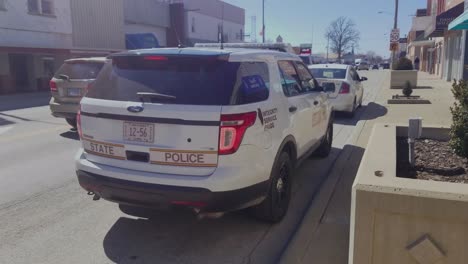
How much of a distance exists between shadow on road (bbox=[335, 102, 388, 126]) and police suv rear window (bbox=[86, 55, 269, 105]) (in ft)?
25.0

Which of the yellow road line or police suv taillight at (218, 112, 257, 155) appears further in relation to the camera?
the yellow road line

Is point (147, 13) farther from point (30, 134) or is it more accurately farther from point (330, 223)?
point (330, 223)

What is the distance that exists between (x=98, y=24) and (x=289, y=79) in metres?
28.7

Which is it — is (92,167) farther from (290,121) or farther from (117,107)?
(290,121)

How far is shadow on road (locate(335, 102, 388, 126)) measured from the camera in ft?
37.0

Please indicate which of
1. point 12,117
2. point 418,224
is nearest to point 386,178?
point 418,224

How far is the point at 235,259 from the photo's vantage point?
3736 mm

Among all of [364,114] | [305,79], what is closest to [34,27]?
[364,114]

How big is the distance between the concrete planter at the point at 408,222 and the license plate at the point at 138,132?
70.3 inches

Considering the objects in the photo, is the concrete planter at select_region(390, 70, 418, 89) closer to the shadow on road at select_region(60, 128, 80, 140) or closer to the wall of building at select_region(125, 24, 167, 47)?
the shadow on road at select_region(60, 128, 80, 140)

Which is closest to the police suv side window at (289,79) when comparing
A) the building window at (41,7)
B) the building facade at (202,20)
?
the building window at (41,7)

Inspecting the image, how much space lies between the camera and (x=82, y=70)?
374 inches

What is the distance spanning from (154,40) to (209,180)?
36.5 m

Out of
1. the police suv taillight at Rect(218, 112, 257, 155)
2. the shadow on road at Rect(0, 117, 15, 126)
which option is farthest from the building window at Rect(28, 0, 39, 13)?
the police suv taillight at Rect(218, 112, 257, 155)
